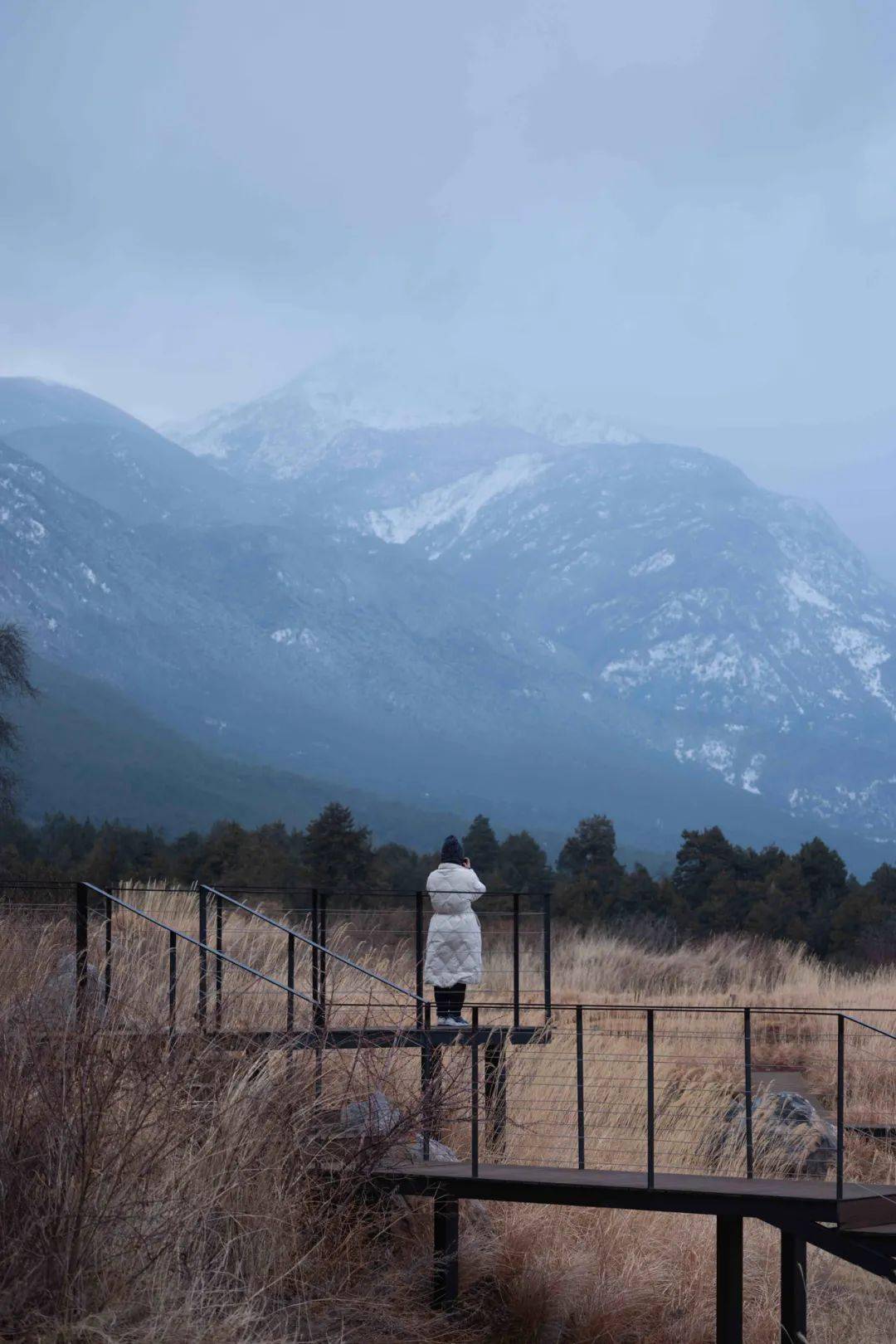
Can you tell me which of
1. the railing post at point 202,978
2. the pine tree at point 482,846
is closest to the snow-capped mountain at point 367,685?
the pine tree at point 482,846

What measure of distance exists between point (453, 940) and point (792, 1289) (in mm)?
3914

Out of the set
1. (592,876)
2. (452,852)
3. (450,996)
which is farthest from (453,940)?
(592,876)

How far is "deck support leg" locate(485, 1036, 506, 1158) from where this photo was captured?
1223 centimetres

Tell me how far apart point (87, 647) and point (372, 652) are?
35316 mm

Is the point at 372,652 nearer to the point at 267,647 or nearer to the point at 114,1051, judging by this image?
the point at 267,647

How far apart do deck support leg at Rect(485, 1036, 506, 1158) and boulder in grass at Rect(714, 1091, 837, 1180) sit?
206cm

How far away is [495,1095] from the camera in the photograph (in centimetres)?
1242

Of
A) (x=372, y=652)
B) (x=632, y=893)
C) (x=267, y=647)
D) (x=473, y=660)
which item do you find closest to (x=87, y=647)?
(x=267, y=647)

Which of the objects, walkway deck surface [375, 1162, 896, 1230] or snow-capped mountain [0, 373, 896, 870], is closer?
walkway deck surface [375, 1162, 896, 1230]

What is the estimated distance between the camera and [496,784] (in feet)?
541

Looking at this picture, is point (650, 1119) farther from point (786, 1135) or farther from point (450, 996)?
point (786, 1135)

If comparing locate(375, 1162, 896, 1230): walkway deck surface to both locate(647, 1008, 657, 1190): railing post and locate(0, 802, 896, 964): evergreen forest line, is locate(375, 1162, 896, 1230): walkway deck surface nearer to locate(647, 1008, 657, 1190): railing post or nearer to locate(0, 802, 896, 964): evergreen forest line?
locate(647, 1008, 657, 1190): railing post

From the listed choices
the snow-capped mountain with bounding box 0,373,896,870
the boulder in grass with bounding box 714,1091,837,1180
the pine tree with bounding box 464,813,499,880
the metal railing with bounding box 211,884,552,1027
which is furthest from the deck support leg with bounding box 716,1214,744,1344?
the snow-capped mountain with bounding box 0,373,896,870

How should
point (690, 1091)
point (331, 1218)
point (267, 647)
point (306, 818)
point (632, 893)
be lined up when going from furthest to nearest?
point (267, 647)
point (306, 818)
point (632, 893)
point (690, 1091)
point (331, 1218)
